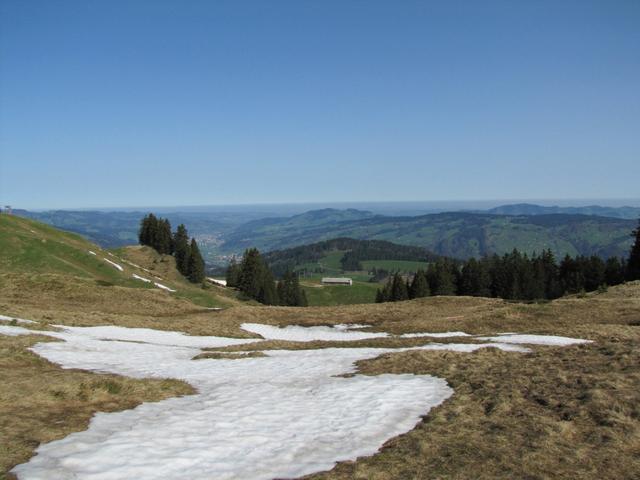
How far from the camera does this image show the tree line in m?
110

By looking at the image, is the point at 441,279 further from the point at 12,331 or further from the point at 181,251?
the point at 12,331

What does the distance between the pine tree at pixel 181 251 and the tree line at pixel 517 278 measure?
5882cm

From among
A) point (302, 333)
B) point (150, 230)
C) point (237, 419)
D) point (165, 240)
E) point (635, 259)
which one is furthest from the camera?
point (165, 240)

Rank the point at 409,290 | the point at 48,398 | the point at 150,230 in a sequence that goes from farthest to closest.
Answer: the point at 150,230, the point at 409,290, the point at 48,398

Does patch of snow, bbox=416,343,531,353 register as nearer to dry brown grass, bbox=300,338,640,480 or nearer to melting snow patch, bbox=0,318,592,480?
melting snow patch, bbox=0,318,592,480

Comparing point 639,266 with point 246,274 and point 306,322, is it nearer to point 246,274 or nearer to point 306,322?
point 306,322

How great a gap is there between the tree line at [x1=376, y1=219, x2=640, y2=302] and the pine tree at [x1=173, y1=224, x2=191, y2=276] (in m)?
58.8

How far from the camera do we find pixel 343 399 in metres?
15.9

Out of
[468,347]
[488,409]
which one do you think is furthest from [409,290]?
[488,409]

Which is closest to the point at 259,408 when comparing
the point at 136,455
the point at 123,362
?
the point at 136,455

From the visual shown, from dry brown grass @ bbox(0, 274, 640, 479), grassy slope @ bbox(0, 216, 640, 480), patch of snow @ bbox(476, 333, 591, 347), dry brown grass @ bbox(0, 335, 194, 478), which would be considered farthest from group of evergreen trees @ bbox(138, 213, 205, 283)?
dry brown grass @ bbox(0, 335, 194, 478)

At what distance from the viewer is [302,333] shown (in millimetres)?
40875

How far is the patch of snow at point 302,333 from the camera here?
3819 centimetres

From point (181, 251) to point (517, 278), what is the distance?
92.4m
